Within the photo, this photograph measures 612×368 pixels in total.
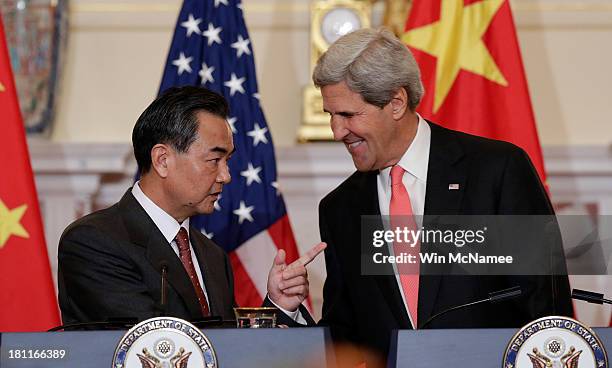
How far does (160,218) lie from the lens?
292 cm

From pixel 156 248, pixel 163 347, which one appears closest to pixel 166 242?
pixel 156 248

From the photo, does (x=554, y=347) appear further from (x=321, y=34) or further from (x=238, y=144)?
(x=321, y=34)

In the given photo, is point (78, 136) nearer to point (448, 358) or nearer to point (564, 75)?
point (564, 75)

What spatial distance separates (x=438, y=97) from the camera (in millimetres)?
4082

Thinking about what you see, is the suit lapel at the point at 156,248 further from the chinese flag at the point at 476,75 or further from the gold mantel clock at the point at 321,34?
the gold mantel clock at the point at 321,34

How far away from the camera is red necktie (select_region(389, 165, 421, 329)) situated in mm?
2857

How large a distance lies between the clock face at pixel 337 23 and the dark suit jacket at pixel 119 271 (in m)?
2.18

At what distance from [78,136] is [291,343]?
3183mm

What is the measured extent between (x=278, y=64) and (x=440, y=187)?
2.17 meters

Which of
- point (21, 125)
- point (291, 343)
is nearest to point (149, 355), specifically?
point (291, 343)

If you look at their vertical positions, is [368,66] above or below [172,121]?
above

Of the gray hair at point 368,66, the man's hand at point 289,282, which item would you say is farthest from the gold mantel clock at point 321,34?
the man's hand at point 289,282

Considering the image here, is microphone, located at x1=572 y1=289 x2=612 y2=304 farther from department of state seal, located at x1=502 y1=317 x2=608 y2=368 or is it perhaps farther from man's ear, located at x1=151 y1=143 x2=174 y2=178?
man's ear, located at x1=151 y1=143 x2=174 y2=178

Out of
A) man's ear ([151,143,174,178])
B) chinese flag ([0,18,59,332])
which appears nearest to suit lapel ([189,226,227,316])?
man's ear ([151,143,174,178])
